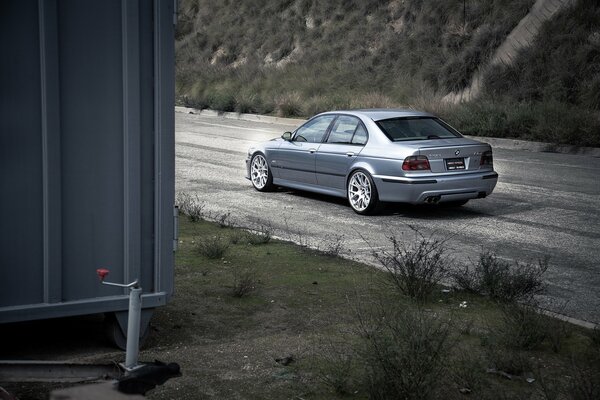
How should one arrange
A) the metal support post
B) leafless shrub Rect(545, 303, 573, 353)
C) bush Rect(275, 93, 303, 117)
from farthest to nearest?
bush Rect(275, 93, 303, 117)
leafless shrub Rect(545, 303, 573, 353)
the metal support post

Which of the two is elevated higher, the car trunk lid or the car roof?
the car roof

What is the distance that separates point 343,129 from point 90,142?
7.64 meters

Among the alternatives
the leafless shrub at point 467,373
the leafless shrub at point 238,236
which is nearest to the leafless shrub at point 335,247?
the leafless shrub at point 238,236

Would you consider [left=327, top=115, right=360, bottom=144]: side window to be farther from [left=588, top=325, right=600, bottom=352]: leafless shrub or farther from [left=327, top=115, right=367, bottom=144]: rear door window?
[left=588, top=325, right=600, bottom=352]: leafless shrub

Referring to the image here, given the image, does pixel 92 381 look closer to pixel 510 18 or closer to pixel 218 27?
pixel 510 18

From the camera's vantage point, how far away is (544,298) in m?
7.99

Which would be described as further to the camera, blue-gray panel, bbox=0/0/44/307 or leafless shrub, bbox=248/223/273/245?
leafless shrub, bbox=248/223/273/245

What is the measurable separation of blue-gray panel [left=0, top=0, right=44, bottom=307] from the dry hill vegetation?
55.8 ft

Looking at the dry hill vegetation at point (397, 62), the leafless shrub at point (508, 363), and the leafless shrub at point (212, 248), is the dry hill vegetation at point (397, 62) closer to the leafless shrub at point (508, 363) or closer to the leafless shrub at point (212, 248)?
the leafless shrub at point (212, 248)

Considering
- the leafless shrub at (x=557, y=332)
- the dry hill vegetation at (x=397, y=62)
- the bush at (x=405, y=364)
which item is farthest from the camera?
the dry hill vegetation at (x=397, y=62)

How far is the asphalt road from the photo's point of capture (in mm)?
9500

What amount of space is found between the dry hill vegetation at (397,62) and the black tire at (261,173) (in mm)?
9241

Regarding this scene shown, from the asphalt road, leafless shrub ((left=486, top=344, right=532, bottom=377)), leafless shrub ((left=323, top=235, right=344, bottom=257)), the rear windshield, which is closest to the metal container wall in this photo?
leafless shrub ((left=486, top=344, right=532, bottom=377))

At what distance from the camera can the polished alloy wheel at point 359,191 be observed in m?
12.5
